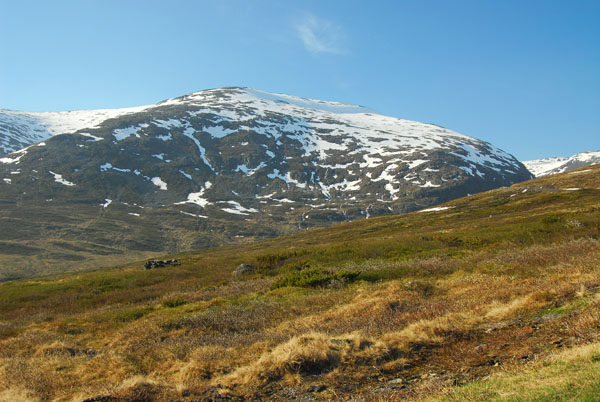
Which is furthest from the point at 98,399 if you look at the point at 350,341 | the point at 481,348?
the point at 481,348

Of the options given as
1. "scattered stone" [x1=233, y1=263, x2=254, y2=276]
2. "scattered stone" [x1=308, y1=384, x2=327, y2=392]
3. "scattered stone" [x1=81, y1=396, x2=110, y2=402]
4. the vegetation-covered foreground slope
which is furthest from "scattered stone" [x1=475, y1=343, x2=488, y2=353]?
"scattered stone" [x1=233, y1=263, x2=254, y2=276]

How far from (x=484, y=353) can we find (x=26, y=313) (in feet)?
96.9

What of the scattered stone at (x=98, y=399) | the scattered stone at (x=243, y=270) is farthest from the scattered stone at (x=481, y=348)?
the scattered stone at (x=243, y=270)

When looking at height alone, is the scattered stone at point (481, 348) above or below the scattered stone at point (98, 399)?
above

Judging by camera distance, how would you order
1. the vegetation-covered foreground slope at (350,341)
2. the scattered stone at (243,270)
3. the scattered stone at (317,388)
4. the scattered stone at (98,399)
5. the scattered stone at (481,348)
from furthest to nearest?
the scattered stone at (243,270), the scattered stone at (481,348), the scattered stone at (98,399), the scattered stone at (317,388), the vegetation-covered foreground slope at (350,341)

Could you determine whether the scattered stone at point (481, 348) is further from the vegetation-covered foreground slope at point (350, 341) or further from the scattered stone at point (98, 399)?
the scattered stone at point (98, 399)

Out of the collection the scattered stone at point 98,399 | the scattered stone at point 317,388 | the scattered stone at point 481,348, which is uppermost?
the scattered stone at point 481,348

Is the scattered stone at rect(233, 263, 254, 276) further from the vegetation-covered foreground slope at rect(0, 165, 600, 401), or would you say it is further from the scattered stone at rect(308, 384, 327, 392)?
the scattered stone at rect(308, 384, 327, 392)

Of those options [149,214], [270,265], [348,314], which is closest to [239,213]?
[149,214]

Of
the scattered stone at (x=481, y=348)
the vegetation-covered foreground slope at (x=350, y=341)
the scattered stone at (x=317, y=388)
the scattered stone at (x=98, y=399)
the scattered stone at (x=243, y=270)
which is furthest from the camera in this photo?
the scattered stone at (x=243, y=270)

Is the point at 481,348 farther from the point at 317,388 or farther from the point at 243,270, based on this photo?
the point at 243,270

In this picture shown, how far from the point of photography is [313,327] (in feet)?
39.6

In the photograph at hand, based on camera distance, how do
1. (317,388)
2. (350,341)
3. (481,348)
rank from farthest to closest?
(350,341)
(481,348)
(317,388)

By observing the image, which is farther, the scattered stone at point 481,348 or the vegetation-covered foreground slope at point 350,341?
the scattered stone at point 481,348
